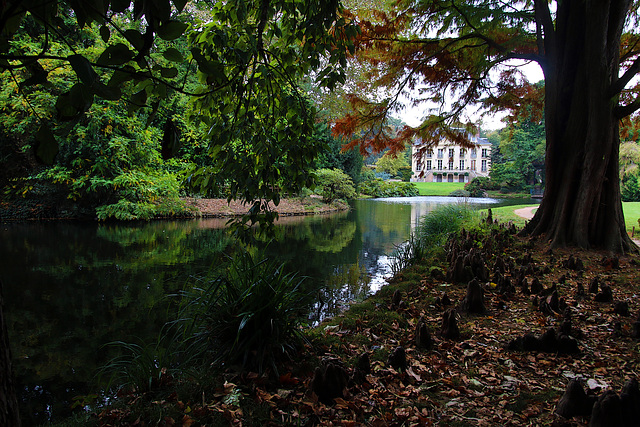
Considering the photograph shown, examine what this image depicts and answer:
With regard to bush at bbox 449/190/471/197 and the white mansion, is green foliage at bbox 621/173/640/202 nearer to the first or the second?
bush at bbox 449/190/471/197

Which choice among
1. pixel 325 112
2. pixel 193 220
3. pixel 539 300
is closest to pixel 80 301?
pixel 539 300

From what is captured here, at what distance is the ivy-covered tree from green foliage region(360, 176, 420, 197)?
22.5 metres

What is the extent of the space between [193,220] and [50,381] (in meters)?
10.7

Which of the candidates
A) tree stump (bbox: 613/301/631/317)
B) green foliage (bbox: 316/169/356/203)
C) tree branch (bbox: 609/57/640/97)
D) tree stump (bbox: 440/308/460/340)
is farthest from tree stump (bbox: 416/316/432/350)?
green foliage (bbox: 316/169/356/203)

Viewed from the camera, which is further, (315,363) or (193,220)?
(193,220)

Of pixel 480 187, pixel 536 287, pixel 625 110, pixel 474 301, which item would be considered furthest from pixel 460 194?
pixel 474 301

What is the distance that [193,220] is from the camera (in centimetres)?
1312

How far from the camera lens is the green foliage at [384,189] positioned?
32500mm

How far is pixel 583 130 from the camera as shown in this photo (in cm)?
607

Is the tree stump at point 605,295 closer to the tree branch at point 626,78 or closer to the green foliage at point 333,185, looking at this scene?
the tree branch at point 626,78

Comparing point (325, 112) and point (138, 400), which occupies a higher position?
point (325, 112)

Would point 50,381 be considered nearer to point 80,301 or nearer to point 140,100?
point 80,301

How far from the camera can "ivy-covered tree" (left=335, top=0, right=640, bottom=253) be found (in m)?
5.75

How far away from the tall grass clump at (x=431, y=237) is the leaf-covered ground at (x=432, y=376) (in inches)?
104
